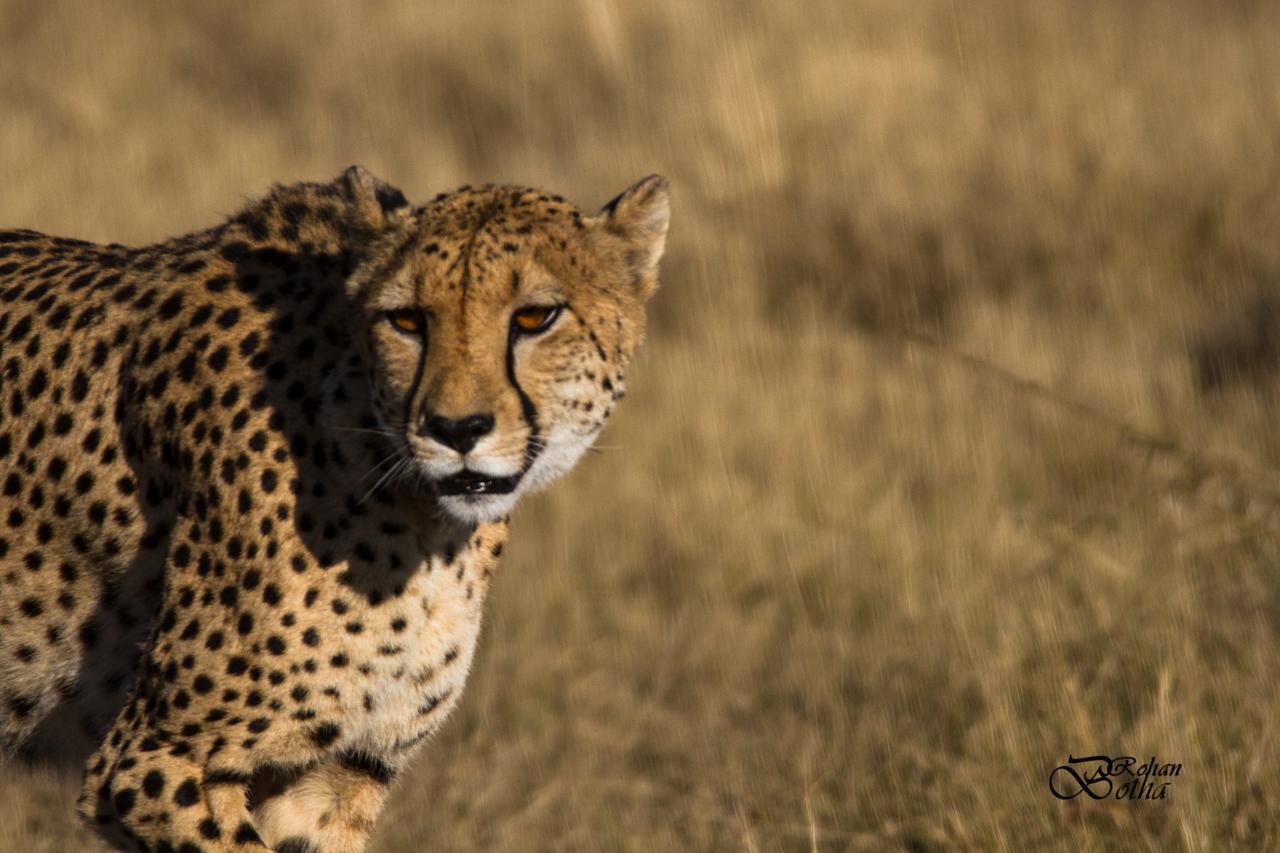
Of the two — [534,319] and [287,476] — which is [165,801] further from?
[534,319]

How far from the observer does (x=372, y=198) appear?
3.53 m

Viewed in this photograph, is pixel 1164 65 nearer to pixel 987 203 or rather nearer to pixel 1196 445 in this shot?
pixel 987 203

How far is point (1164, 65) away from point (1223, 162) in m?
0.97


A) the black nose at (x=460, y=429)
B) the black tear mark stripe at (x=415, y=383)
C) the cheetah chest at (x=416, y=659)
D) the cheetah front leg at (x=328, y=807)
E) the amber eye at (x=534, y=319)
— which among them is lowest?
the cheetah front leg at (x=328, y=807)

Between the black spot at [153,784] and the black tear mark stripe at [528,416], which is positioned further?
the black spot at [153,784]

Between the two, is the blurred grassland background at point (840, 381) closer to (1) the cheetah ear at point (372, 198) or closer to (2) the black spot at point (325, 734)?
(2) the black spot at point (325, 734)

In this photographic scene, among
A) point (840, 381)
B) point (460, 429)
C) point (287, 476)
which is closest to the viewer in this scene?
point (460, 429)

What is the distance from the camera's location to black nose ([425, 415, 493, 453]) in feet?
10.1

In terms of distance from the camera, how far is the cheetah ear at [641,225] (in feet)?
11.8

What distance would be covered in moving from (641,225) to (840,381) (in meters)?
2.95

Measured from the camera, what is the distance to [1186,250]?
6.95 meters

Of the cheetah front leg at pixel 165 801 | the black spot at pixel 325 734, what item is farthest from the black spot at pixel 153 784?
the black spot at pixel 325 734
